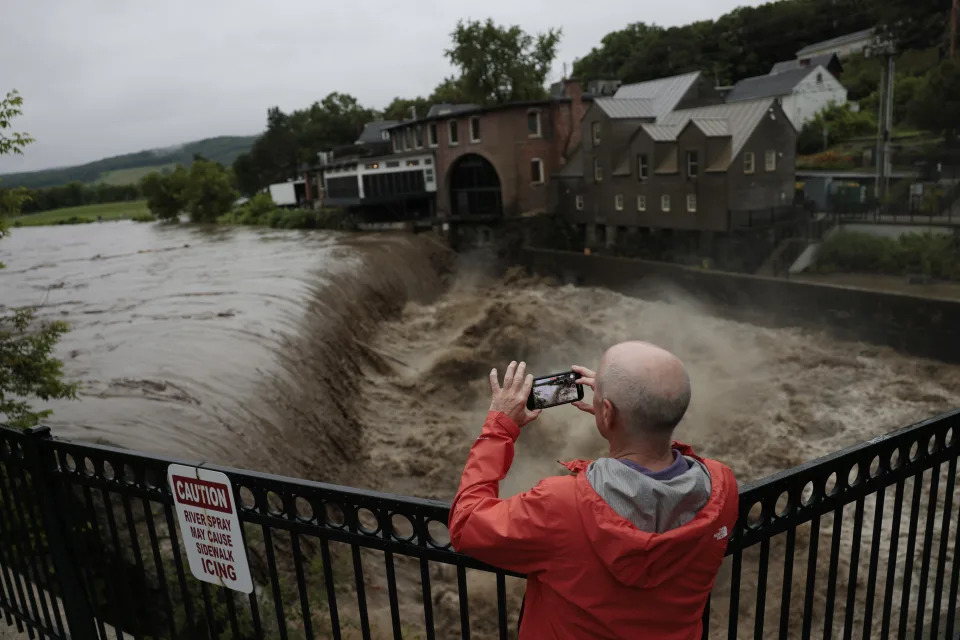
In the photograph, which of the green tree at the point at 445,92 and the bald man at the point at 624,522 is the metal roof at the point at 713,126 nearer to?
the bald man at the point at 624,522

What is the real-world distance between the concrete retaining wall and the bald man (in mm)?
21720

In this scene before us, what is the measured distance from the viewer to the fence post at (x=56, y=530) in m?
3.68

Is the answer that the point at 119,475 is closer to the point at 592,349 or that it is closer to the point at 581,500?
the point at 581,500

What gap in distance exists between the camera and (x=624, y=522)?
190 centimetres

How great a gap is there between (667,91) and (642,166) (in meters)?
8.39

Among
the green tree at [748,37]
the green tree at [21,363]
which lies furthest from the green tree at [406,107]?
the green tree at [21,363]

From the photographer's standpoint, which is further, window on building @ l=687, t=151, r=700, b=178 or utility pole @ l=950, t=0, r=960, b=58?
utility pole @ l=950, t=0, r=960, b=58

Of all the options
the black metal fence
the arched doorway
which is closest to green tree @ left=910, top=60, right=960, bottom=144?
the arched doorway

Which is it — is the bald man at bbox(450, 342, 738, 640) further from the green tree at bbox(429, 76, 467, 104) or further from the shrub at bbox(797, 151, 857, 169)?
the green tree at bbox(429, 76, 467, 104)

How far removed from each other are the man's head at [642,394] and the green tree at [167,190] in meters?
69.0

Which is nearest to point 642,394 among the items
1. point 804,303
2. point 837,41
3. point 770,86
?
point 804,303

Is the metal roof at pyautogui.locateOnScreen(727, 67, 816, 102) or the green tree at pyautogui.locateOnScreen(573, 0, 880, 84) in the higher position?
the green tree at pyautogui.locateOnScreen(573, 0, 880, 84)

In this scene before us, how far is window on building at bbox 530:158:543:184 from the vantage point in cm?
4109

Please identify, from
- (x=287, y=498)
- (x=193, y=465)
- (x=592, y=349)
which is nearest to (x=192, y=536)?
(x=193, y=465)
